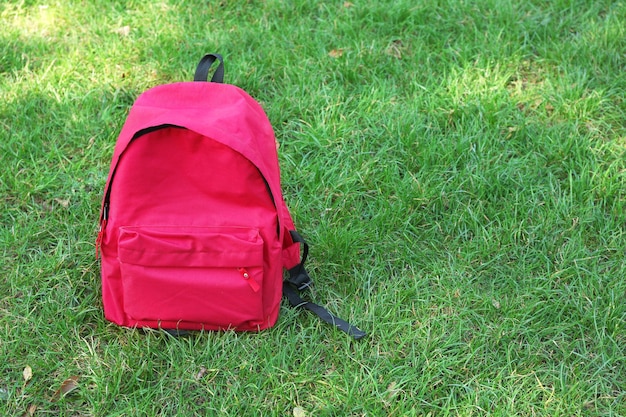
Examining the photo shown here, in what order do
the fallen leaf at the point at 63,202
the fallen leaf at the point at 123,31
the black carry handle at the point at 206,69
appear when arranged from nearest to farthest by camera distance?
1. the black carry handle at the point at 206,69
2. the fallen leaf at the point at 63,202
3. the fallen leaf at the point at 123,31

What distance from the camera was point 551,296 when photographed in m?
2.52

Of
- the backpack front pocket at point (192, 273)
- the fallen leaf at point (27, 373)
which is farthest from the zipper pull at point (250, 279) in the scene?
the fallen leaf at point (27, 373)

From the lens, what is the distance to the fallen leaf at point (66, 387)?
2.24 m

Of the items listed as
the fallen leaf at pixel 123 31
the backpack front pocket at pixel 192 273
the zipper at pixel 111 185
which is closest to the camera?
the zipper at pixel 111 185

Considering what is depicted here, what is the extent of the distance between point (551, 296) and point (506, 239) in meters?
0.30

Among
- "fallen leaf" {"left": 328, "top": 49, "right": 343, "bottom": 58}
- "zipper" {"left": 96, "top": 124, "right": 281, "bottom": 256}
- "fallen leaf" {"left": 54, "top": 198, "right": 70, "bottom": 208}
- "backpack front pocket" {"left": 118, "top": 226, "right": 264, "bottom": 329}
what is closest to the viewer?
"zipper" {"left": 96, "top": 124, "right": 281, "bottom": 256}

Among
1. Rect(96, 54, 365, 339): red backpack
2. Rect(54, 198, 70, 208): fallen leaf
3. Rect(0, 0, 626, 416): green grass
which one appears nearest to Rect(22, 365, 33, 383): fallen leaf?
Rect(0, 0, 626, 416): green grass

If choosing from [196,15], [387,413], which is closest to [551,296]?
[387,413]

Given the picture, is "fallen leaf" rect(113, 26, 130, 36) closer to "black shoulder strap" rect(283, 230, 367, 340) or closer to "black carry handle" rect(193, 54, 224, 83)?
"black carry handle" rect(193, 54, 224, 83)

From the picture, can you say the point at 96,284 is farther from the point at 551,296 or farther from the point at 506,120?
the point at 506,120

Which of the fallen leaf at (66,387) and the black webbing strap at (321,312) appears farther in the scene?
the black webbing strap at (321,312)

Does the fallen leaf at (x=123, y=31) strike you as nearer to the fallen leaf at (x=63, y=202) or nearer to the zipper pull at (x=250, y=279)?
the fallen leaf at (x=63, y=202)

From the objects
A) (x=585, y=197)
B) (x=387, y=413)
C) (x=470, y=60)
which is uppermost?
A: (x=470, y=60)

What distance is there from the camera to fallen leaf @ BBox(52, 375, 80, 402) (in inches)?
88.0
